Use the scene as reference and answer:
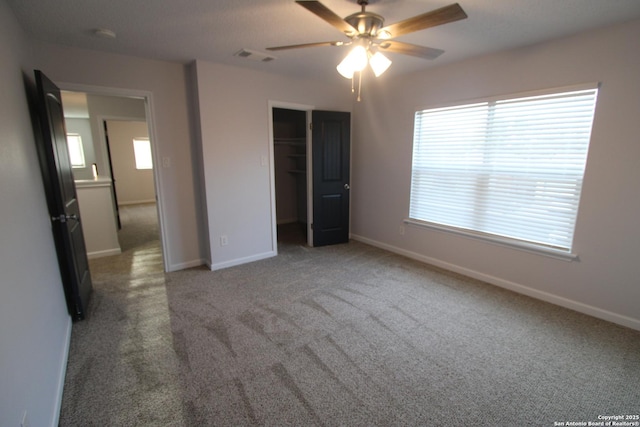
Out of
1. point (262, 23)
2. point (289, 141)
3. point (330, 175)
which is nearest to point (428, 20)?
point (262, 23)

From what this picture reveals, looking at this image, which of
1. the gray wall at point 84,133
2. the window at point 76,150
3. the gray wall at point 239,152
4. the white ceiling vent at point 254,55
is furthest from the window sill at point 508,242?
the window at point 76,150

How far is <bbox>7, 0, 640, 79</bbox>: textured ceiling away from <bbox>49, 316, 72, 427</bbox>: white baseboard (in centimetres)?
235

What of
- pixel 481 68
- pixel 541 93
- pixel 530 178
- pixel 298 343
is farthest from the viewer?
pixel 481 68

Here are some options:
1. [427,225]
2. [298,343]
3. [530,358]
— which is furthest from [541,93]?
[298,343]

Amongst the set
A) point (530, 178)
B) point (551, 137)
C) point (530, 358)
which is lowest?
point (530, 358)

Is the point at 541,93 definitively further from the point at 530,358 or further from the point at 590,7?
the point at 530,358

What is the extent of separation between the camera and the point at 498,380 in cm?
187

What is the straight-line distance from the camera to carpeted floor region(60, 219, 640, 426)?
1.65m

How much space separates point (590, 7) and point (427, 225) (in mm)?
2423

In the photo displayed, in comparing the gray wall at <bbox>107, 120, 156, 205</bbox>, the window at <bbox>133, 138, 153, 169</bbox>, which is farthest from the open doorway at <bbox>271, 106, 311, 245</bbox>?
the gray wall at <bbox>107, 120, 156, 205</bbox>

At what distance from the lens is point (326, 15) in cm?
163

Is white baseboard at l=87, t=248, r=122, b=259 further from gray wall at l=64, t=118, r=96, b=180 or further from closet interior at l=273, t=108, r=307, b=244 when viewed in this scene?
gray wall at l=64, t=118, r=96, b=180

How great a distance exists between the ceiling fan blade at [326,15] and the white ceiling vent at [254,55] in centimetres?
136

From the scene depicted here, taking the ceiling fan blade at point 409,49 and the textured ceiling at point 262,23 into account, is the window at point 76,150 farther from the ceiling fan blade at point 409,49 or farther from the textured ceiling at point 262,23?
the ceiling fan blade at point 409,49
